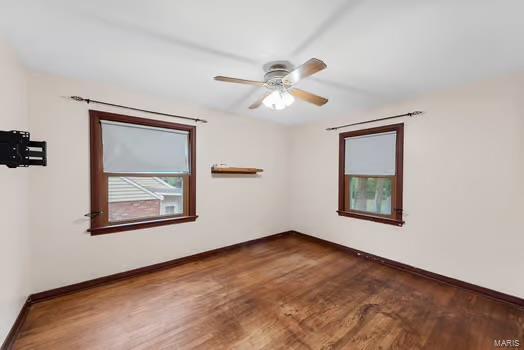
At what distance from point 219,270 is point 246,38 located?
2808 millimetres

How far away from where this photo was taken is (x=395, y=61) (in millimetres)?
2025

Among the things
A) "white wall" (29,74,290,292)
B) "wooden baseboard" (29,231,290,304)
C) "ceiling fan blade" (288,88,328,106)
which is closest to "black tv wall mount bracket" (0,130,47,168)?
"white wall" (29,74,290,292)

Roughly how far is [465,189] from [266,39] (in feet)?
9.30

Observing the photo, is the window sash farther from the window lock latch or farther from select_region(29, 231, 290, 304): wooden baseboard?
select_region(29, 231, 290, 304): wooden baseboard

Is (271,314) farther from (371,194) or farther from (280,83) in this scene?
(371,194)

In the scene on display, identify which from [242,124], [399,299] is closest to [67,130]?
[242,124]

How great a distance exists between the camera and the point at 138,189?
118 inches

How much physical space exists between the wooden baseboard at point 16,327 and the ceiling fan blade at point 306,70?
9.82 feet

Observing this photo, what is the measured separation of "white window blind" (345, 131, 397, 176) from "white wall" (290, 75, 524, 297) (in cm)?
22

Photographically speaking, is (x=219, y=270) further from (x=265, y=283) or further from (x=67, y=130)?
(x=67, y=130)

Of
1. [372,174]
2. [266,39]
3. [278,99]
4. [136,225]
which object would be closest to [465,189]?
[372,174]

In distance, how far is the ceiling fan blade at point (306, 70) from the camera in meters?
1.49

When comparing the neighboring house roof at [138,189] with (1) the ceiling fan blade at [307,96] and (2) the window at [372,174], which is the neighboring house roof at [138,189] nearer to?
(1) the ceiling fan blade at [307,96]

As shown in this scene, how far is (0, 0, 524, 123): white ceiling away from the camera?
4.58 feet
